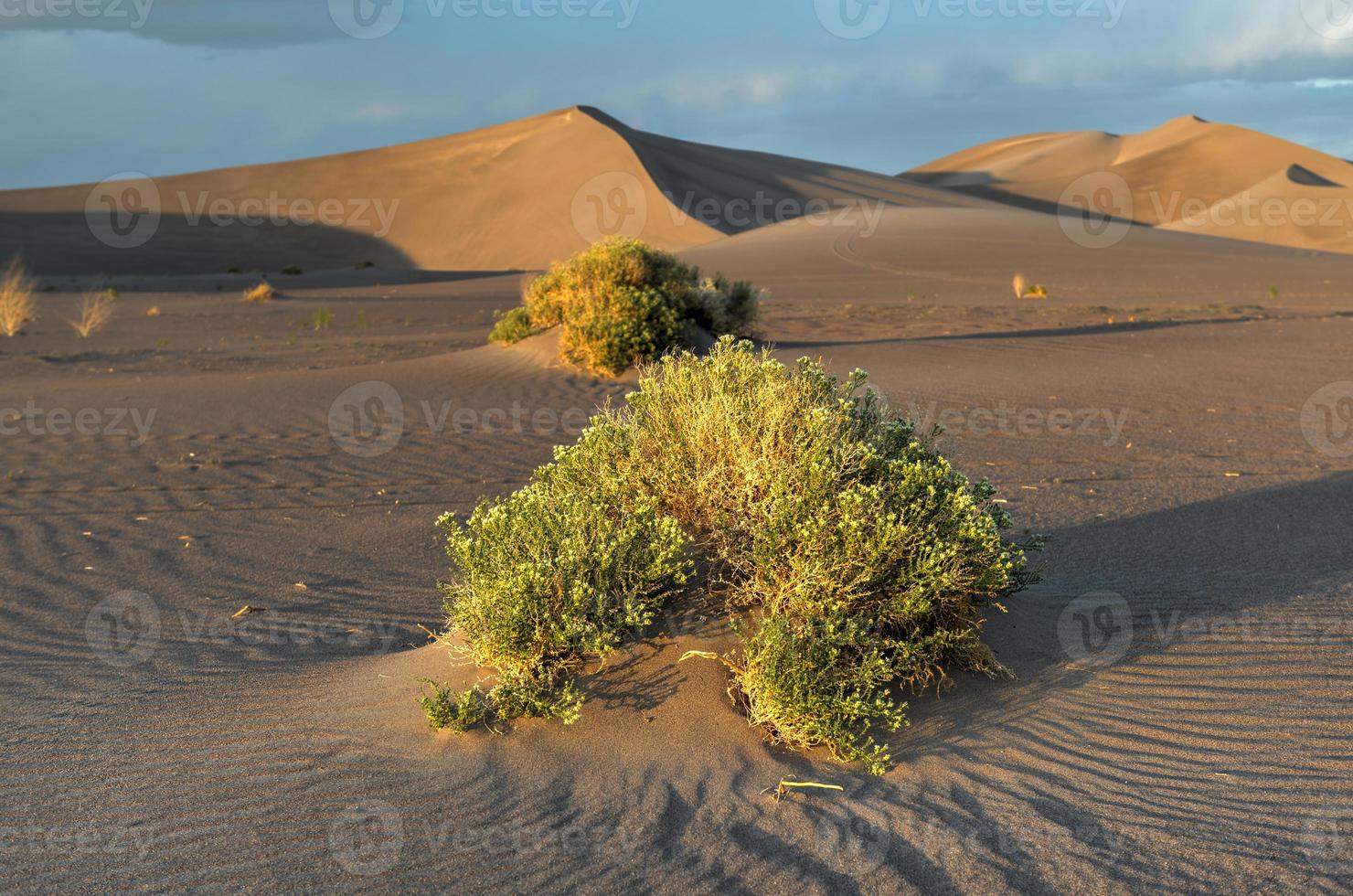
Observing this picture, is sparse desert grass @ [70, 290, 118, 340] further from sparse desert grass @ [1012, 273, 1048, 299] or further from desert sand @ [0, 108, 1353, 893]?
sparse desert grass @ [1012, 273, 1048, 299]

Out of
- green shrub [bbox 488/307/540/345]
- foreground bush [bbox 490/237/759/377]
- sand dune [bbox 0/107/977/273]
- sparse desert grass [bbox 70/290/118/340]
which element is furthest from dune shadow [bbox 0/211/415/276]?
foreground bush [bbox 490/237/759/377]

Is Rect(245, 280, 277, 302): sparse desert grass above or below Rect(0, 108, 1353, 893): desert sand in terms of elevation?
above

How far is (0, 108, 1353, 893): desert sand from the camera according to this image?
390 cm

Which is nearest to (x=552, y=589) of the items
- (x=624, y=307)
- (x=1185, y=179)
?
(x=624, y=307)

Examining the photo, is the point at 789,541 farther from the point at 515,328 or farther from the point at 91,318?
the point at 91,318

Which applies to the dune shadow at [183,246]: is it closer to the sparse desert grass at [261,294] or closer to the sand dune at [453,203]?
the sand dune at [453,203]

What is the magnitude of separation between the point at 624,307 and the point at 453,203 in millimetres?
51535

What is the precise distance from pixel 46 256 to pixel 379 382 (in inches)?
1827

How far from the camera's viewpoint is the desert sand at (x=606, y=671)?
390 centimetres

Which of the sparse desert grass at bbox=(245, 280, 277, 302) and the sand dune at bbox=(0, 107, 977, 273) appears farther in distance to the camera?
the sand dune at bbox=(0, 107, 977, 273)

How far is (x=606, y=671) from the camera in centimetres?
497

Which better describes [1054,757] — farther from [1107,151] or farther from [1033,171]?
[1107,151]

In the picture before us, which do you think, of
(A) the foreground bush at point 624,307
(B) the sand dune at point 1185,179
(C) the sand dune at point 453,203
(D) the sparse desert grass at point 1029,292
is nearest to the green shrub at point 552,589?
(A) the foreground bush at point 624,307

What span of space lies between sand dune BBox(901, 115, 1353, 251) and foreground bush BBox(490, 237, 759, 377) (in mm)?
52971
